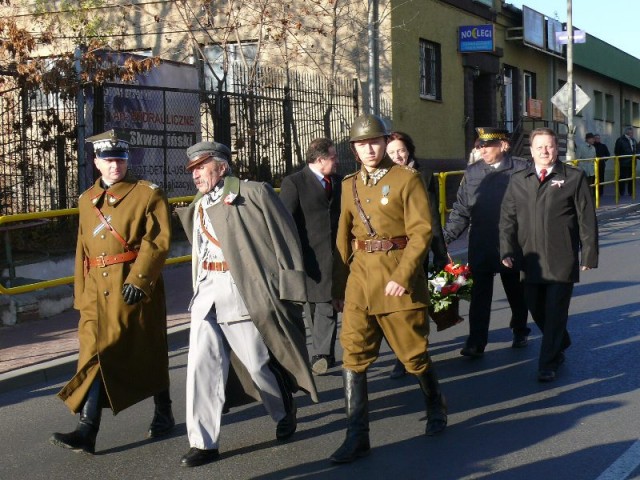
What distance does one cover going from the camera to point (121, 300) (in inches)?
251

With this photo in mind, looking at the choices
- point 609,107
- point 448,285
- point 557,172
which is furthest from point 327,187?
point 609,107

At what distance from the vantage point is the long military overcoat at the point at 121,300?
20.8ft

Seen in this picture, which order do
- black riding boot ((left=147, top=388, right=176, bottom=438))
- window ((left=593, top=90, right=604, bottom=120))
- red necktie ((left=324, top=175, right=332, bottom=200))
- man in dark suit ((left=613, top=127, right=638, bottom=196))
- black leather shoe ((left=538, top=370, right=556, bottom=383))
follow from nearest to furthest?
black riding boot ((left=147, top=388, right=176, bottom=438)) < black leather shoe ((left=538, top=370, right=556, bottom=383)) < red necktie ((left=324, top=175, right=332, bottom=200)) < man in dark suit ((left=613, top=127, right=638, bottom=196)) < window ((left=593, top=90, right=604, bottom=120))

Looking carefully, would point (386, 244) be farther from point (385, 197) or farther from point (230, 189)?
point (230, 189)

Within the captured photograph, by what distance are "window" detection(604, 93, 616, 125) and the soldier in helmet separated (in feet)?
121

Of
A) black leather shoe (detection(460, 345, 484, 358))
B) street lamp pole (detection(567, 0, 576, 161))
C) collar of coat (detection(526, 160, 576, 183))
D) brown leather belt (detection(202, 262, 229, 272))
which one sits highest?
street lamp pole (detection(567, 0, 576, 161))

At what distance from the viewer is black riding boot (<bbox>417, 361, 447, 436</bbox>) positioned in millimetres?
6453

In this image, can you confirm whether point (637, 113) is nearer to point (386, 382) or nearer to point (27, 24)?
point (27, 24)

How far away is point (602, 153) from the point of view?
30.5 metres

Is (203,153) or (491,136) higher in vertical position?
(491,136)

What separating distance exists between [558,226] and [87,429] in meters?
3.69

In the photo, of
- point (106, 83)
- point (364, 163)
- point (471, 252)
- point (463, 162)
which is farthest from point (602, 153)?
point (364, 163)

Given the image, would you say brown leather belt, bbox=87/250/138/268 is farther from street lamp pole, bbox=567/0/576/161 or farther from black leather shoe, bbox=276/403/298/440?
street lamp pole, bbox=567/0/576/161

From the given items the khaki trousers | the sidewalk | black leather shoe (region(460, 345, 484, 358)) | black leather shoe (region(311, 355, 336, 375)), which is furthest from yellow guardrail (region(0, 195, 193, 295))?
the khaki trousers
